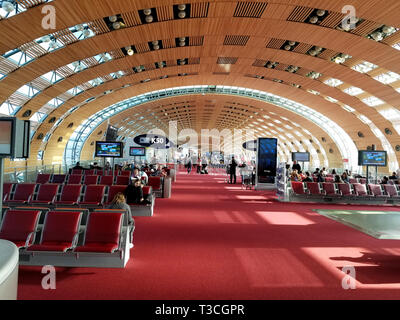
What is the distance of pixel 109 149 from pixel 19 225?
11.6 m

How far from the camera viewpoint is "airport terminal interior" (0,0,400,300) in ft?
15.8

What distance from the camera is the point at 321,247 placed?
6934 millimetres

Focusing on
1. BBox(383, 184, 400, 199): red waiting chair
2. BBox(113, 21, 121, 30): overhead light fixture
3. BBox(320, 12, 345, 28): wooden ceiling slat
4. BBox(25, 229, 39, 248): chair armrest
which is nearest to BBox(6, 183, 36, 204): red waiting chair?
BBox(25, 229, 39, 248): chair armrest

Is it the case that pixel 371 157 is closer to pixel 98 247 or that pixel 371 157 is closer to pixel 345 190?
pixel 345 190

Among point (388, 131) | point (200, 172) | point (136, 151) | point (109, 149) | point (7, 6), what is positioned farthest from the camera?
point (200, 172)

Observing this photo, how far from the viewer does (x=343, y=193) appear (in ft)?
49.5

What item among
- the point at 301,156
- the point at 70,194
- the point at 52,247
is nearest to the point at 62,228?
the point at 52,247

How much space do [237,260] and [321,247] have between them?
2.18 meters

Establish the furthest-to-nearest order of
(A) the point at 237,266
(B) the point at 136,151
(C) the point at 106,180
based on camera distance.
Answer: (B) the point at 136,151, (C) the point at 106,180, (A) the point at 237,266

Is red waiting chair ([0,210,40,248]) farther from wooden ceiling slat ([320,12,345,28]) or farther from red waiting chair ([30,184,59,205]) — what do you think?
wooden ceiling slat ([320,12,345,28])

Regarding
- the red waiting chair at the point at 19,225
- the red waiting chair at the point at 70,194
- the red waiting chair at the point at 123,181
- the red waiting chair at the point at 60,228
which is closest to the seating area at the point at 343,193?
the red waiting chair at the point at 123,181

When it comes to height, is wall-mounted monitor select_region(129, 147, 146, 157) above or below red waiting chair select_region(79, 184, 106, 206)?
above

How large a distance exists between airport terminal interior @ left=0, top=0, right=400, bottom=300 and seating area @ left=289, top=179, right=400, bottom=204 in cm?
6

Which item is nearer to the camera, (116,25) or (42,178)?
(42,178)
